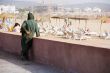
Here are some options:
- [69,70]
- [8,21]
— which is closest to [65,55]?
[69,70]

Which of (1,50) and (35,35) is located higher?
(35,35)

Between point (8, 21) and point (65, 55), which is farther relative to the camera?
point (8, 21)

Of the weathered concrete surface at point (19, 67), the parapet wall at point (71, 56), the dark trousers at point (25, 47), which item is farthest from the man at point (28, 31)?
the weathered concrete surface at point (19, 67)

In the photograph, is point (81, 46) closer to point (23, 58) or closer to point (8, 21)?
point (23, 58)

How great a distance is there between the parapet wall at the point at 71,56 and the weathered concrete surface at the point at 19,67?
25 cm

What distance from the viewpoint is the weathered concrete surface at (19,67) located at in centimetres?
840

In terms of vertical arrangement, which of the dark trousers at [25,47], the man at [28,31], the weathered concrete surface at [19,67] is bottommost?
the weathered concrete surface at [19,67]

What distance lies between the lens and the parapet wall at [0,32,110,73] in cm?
675

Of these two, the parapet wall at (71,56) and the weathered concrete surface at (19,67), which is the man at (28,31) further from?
the weathered concrete surface at (19,67)

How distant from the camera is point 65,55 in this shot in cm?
815

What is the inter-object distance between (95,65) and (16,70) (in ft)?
8.30

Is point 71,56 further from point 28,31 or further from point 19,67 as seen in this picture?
point 28,31

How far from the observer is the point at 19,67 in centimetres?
895

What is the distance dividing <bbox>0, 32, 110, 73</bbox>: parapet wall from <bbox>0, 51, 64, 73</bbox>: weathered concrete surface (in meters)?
0.25
